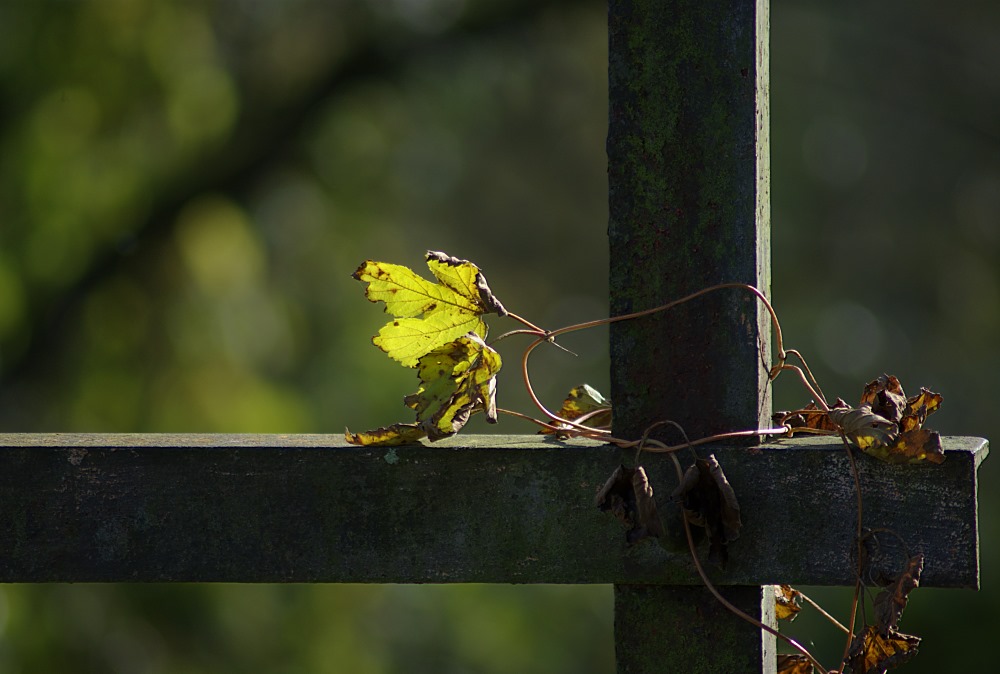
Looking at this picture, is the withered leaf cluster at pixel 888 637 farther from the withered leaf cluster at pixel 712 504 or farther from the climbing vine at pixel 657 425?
the withered leaf cluster at pixel 712 504

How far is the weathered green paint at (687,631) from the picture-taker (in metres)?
0.80

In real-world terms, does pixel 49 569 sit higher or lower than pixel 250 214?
lower

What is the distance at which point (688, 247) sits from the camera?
0.82 metres

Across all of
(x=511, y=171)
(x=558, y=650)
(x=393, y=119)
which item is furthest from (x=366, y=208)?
(x=511, y=171)

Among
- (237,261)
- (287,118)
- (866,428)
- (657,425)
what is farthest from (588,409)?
(287,118)

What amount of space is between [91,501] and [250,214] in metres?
2.89

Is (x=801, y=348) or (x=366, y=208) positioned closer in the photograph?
(x=366, y=208)

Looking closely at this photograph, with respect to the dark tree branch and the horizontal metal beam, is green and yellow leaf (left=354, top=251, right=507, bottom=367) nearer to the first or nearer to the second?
the horizontal metal beam

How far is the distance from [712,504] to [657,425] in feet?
0.25

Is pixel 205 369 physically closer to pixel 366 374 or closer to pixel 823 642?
pixel 366 374

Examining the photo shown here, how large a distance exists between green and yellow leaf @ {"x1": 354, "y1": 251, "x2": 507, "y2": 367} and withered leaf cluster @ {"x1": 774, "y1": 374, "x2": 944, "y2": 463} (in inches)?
11.0

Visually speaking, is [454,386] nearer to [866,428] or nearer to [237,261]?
[866,428]

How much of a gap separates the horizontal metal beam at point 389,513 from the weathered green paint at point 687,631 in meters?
0.03

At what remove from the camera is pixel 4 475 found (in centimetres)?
84
